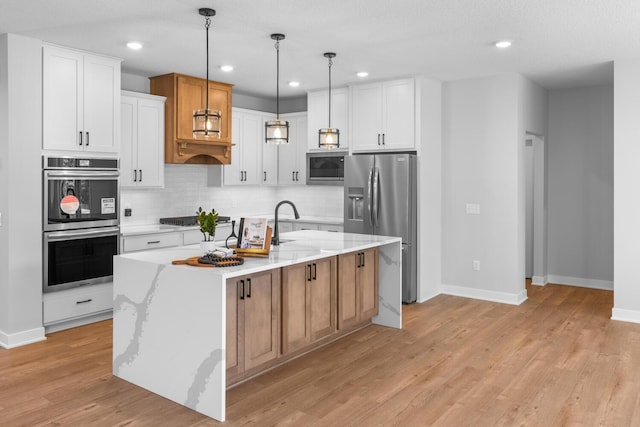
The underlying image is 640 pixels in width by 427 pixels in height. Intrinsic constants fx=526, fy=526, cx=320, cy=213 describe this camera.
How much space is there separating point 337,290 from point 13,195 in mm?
2848

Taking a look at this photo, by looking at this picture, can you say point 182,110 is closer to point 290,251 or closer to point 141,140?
point 141,140

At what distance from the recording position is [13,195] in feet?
14.6

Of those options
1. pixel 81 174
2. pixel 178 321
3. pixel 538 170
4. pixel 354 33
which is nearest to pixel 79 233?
pixel 81 174

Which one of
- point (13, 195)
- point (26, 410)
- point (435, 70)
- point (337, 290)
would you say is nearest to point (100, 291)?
point (13, 195)

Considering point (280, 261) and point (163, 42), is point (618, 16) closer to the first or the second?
point (280, 261)

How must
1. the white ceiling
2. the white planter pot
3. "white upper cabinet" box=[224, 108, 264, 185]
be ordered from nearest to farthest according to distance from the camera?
the white planter pot → the white ceiling → "white upper cabinet" box=[224, 108, 264, 185]

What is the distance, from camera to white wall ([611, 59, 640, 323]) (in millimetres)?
5238

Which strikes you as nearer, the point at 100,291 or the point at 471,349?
the point at 471,349

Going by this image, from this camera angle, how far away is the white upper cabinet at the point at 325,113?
267 inches

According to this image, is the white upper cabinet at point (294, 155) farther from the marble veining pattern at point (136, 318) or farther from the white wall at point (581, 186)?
the marble veining pattern at point (136, 318)

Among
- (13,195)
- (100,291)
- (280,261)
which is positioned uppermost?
(13,195)

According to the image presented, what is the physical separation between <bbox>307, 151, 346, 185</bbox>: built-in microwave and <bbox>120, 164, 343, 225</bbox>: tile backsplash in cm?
60

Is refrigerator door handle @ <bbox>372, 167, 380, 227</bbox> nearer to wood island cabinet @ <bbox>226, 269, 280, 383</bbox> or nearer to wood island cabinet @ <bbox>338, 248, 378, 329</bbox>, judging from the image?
wood island cabinet @ <bbox>338, 248, 378, 329</bbox>

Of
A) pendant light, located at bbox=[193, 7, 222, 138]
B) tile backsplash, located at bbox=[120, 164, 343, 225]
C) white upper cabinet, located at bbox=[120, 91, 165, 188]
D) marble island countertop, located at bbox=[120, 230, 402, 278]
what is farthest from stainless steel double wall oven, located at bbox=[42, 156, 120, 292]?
pendant light, located at bbox=[193, 7, 222, 138]
